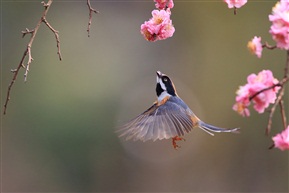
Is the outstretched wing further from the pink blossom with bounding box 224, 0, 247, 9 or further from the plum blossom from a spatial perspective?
the pink blossom with bounding box 224, 0, 247, 9

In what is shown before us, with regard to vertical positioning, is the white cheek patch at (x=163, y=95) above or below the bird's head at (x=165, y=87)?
below

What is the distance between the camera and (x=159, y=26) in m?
2.00

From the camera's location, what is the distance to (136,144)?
→ 712 cm

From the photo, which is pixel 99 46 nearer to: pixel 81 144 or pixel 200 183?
pixel 81 144

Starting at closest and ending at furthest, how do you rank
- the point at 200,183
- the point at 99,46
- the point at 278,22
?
the point at 278,22
the point at 200,183
the point at 99,46

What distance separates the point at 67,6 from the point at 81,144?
1.87 meters

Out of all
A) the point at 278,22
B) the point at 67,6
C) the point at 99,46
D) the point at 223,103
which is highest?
the point at 67,6

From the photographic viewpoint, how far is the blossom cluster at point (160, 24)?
6.56 ft

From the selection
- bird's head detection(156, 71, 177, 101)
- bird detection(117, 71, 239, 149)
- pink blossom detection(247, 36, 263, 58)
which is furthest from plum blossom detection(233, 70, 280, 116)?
→ bird's head detection(156, 71, 177, 101)

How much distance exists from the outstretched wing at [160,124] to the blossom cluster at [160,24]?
1.14ft

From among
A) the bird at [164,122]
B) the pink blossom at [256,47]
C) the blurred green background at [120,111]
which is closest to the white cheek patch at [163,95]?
the bird at [164,122]

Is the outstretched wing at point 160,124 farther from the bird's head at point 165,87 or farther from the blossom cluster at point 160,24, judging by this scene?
the blossom cluster at point 160,24

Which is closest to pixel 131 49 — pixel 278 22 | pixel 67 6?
pixel 67 6

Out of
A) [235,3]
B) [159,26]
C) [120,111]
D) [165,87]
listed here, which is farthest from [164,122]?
[120,111]
